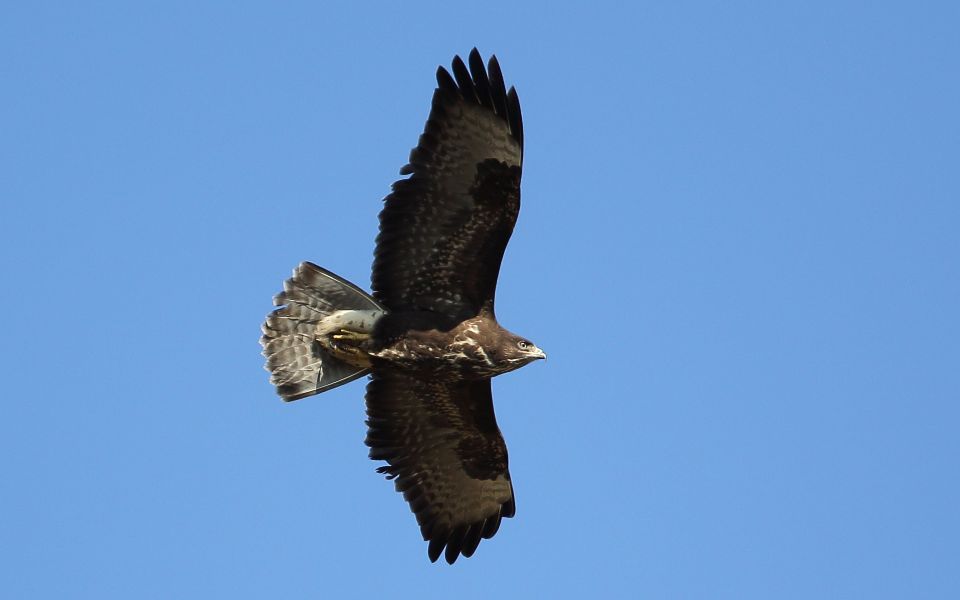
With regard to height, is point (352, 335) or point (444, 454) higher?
point (352, 335)

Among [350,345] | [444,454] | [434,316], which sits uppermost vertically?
[434,316]

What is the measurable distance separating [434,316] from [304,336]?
3.81 feet

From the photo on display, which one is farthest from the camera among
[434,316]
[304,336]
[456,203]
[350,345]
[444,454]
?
[444,454]

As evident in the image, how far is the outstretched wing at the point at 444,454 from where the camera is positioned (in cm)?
1215

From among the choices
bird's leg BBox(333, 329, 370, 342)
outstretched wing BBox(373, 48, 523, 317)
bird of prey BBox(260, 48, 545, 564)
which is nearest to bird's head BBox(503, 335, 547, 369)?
bird of prey BBox(260, 48, 545, 564)

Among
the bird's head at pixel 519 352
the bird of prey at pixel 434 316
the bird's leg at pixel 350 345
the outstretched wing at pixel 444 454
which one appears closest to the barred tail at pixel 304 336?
the bird of prey at pixel 434 316

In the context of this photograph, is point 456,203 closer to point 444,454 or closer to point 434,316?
point 434,316

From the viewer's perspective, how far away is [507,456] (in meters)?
12.5

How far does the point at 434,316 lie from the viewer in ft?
37.7

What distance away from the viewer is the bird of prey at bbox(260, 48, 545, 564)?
11.1 m

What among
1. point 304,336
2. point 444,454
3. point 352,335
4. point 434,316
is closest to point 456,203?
point 434,316

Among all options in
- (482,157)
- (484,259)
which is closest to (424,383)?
(484,259)

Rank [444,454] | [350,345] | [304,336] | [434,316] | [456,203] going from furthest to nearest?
[444,454]
[304,336]
[350,345]
[434,316]
[456,203]

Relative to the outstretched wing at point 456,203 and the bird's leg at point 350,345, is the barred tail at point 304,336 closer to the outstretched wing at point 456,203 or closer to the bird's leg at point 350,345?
the bird's leg at point 350,345
